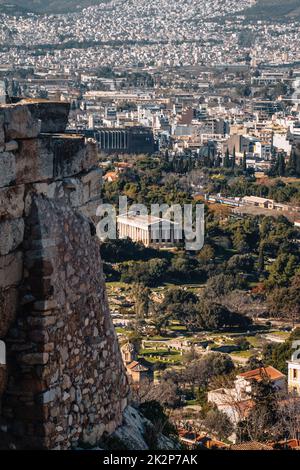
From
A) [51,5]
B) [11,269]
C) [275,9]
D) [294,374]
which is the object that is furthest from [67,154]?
[51,5]

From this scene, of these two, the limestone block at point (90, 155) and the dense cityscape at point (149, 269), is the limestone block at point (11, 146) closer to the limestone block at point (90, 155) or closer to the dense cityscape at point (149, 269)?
the dense cityscape at point (149, 269)

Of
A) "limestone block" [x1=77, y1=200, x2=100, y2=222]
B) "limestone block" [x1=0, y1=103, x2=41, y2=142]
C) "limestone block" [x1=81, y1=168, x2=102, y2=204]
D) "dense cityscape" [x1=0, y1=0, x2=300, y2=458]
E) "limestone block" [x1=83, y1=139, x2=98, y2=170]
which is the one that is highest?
"limestone block" [x1=0, y1=103, x2=41, y2=142]

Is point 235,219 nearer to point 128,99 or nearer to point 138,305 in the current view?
point 138,305

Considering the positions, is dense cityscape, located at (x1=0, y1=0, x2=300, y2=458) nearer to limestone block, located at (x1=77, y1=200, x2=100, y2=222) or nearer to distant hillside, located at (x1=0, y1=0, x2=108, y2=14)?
limestone block, located at (x1=77, y1=200, x2=100, y2=222)

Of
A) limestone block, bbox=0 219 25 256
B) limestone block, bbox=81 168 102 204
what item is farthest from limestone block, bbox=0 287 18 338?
limestone block, bbox=81 168 102 204

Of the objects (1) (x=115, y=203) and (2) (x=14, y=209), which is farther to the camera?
(1) (x=115, y=203)

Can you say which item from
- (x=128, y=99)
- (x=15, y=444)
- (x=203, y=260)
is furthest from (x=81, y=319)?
(x=128, y=99)
